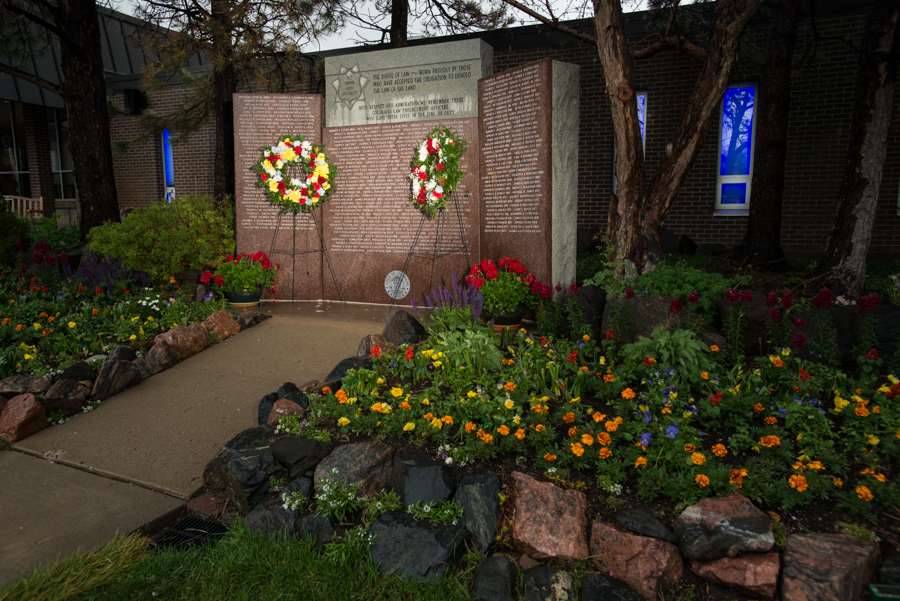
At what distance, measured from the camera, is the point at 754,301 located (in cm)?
411

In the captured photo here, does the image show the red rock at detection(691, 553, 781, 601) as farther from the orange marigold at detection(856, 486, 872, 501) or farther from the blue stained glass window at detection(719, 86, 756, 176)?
the blue stained glass window at detection(719, 86, 756, 176)

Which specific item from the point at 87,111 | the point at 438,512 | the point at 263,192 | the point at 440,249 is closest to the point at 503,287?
the point at 440,249

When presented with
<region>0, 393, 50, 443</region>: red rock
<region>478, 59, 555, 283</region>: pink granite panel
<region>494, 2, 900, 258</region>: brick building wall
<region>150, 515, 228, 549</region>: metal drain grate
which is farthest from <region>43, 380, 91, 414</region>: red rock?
<region>494, 2, 900, 258</region>: brick building wall

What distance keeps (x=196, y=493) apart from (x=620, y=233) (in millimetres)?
4443

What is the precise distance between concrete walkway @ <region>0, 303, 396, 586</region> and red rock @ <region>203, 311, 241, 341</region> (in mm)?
96

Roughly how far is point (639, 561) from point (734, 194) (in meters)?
10.2

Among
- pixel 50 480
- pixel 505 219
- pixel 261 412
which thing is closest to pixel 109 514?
pixel 50 480

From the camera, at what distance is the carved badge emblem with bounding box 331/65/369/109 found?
22.6 feet

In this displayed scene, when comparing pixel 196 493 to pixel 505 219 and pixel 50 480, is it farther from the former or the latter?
pixel 505 219

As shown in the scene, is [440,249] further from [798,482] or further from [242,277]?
[798,482]

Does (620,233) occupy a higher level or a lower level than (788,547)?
higher

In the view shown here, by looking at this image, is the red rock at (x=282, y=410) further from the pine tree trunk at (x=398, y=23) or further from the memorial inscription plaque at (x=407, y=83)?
the pine tree trunk at (x=398, y=23)

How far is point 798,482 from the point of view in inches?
94.3

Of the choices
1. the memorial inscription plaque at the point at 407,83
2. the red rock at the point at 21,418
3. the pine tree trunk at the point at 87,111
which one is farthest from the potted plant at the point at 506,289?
the pine tree trunk at the point at 87,111
